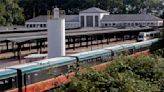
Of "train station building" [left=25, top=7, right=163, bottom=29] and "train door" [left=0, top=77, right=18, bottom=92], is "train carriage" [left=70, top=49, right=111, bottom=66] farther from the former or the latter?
"train station building" [left=25, top=7, right=163, bottom=29]

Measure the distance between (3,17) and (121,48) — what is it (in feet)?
176

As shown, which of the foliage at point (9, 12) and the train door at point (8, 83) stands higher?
the foliage at point (9, 12)

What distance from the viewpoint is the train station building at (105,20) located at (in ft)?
305

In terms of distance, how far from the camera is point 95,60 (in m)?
29.0

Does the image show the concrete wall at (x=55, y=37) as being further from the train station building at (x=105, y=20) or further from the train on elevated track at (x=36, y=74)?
the train station building at (x=105, y=20)

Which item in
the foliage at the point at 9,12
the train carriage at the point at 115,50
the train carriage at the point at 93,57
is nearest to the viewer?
the train carriage at the point at 93,57

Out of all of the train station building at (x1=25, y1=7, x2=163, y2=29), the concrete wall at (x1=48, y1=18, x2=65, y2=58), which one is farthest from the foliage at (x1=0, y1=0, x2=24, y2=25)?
the concrete wall at (x1=48, y1=18, x2=65, y2=58)

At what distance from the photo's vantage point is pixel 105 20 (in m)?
93.9

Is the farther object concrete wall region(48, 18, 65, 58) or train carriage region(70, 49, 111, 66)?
concrete wall region(48, 18, 65, 58)

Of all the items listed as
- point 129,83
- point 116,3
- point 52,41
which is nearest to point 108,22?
point 116,3

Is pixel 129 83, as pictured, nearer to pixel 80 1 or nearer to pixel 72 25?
pixel 72 25

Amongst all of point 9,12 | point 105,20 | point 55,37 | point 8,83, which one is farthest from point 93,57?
point 105,20

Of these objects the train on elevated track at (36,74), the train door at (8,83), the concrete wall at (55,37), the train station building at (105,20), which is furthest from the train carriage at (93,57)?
the train station building at (105,20)

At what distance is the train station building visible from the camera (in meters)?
92.8
